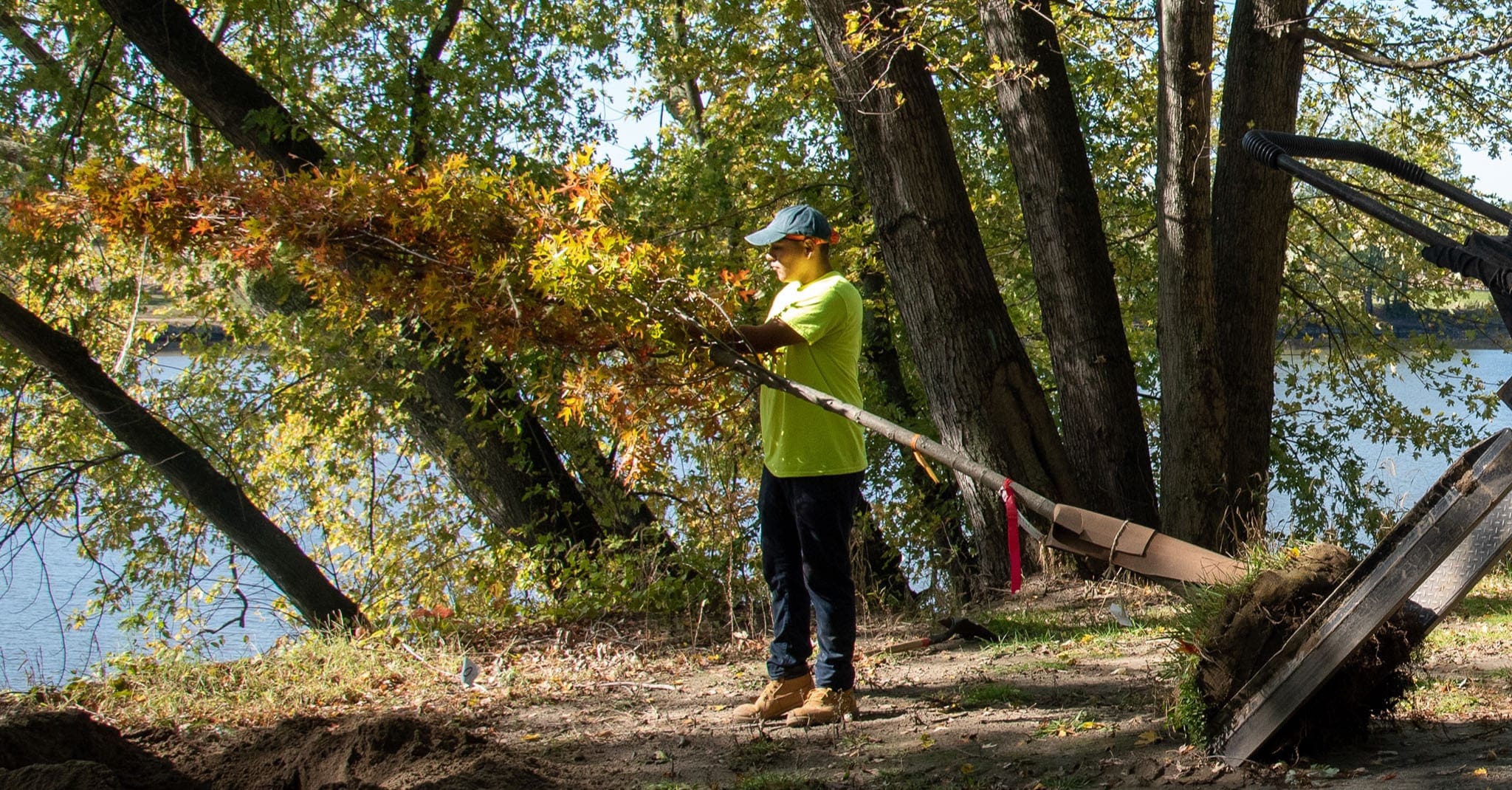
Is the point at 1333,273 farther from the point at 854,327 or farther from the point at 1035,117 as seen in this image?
the point at 854,327

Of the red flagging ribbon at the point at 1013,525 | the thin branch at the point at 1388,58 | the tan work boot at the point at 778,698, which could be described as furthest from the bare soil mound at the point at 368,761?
the thin branch at the point at 1388,58

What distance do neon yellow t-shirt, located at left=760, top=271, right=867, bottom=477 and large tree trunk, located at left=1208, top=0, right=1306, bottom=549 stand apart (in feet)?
14.4

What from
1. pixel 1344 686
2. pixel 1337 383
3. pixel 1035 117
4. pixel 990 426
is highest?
pixel 1035 117

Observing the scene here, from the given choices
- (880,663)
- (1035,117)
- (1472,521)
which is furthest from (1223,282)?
(1472,521)

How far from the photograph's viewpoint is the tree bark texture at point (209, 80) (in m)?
8.81

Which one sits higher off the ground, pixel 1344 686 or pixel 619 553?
pixel 619 553

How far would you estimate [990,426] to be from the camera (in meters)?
8.05

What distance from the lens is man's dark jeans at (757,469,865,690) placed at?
4.81 m

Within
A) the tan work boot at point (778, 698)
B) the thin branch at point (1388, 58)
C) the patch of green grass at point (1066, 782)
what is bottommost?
the patch of green grass at point (1066, 782)

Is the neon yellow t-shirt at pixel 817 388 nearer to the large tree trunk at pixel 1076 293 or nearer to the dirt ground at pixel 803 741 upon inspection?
the dirt ground at pixel 803 741

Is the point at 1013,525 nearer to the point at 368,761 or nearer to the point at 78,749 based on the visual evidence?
the point at 368,761

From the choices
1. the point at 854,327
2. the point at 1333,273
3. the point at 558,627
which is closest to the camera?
the point at 854,327

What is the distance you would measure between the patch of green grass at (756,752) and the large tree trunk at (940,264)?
3.65 m

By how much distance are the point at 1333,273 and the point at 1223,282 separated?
6.93 m
